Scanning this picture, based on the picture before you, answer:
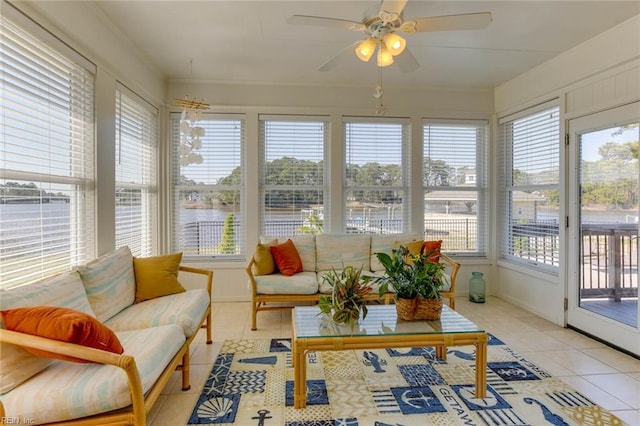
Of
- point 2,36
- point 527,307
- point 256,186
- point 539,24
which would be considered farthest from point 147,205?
point 527,307

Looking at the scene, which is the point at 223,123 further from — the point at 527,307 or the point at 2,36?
the point at 527,307

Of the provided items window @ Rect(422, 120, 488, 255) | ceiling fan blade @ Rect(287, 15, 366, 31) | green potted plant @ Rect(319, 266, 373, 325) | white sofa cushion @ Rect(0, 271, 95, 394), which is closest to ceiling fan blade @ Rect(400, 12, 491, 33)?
ceiling fan blade @ Rect(287, 15, 366, 31)

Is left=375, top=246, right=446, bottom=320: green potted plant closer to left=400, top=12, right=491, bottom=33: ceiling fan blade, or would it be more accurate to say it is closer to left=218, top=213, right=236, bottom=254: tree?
left=400, top=12, right=491, bottom=33: ceiling fan blade

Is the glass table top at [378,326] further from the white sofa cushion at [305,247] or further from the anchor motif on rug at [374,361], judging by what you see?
the white sofa cushion at [305,247]

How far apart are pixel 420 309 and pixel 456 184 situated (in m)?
2.73

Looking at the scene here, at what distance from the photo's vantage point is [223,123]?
13.9ft

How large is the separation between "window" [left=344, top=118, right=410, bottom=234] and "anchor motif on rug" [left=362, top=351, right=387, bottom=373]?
6.26 ft

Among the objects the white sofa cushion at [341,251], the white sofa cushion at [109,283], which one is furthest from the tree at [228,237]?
the white sofa cushion at [109,283]

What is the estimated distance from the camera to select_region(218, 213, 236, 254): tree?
4234 millimetres

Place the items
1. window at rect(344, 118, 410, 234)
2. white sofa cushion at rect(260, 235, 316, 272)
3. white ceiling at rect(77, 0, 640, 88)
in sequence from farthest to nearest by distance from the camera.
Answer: window at rect(344, 118, 410, 234), white sofa cushion at rect(260, 235, 316, 272), white ceiling at rect(77, 0, 640, 88)

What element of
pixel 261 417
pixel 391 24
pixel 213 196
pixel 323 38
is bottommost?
pixel 261 417

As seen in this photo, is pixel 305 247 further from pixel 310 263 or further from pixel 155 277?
pixel 155 277

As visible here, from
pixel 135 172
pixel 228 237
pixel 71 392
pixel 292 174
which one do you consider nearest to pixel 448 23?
pixel 292 174

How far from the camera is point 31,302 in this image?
5.38 ft
